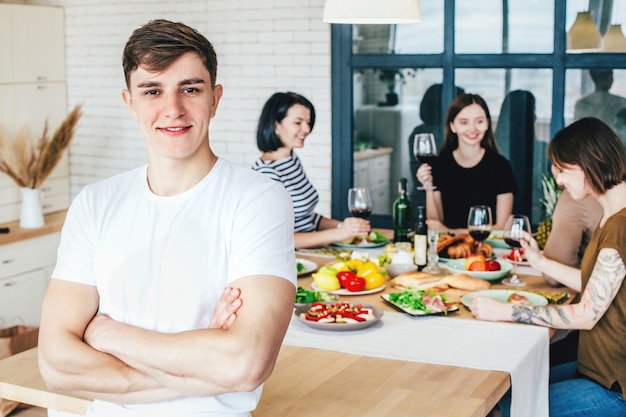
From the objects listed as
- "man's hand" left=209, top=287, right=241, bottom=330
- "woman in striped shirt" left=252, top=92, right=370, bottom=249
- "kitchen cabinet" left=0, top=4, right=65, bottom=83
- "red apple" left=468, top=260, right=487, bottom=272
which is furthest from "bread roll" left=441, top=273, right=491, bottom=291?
"kitchen cabinet" left=0, top=4, right=65, bottom=83

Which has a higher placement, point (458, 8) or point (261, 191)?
point (458, 8)

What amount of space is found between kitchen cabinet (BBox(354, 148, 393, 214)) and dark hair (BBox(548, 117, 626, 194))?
2.77 meters

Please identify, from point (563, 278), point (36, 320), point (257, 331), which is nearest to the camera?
point (257, 331)

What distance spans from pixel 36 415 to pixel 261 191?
4.65 ft

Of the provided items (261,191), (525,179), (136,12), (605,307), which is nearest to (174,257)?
(261,191)

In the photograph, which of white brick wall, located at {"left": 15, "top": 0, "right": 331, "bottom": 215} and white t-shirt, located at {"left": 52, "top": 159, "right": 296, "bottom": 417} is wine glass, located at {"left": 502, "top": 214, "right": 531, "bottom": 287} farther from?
white brick wall, located at {"left": 15, "top": 0, "right": 331, "bottom": 215}

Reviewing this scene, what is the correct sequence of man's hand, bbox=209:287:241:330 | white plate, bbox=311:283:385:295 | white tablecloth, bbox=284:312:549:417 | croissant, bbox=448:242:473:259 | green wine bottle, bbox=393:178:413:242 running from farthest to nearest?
green wine bottle, bbox=393:178:413:242, croissant, bbox=448:242:473:259, white plate, bbox=311:283:385:295, white tablecloth, bbox=284:312:549:417, man's hand, bbox=209:287:241:330

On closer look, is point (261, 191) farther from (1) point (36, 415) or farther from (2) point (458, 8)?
(2) point (458, 8)

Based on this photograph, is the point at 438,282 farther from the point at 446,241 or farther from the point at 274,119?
the point at 274,119

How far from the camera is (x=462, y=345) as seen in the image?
2.74 meters

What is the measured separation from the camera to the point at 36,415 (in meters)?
→ 2.88

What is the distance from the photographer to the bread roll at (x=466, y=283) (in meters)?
3.39

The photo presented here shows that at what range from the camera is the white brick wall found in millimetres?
5758

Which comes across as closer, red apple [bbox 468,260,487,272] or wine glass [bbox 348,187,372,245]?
red apple [bbox 468,260,487,272]
